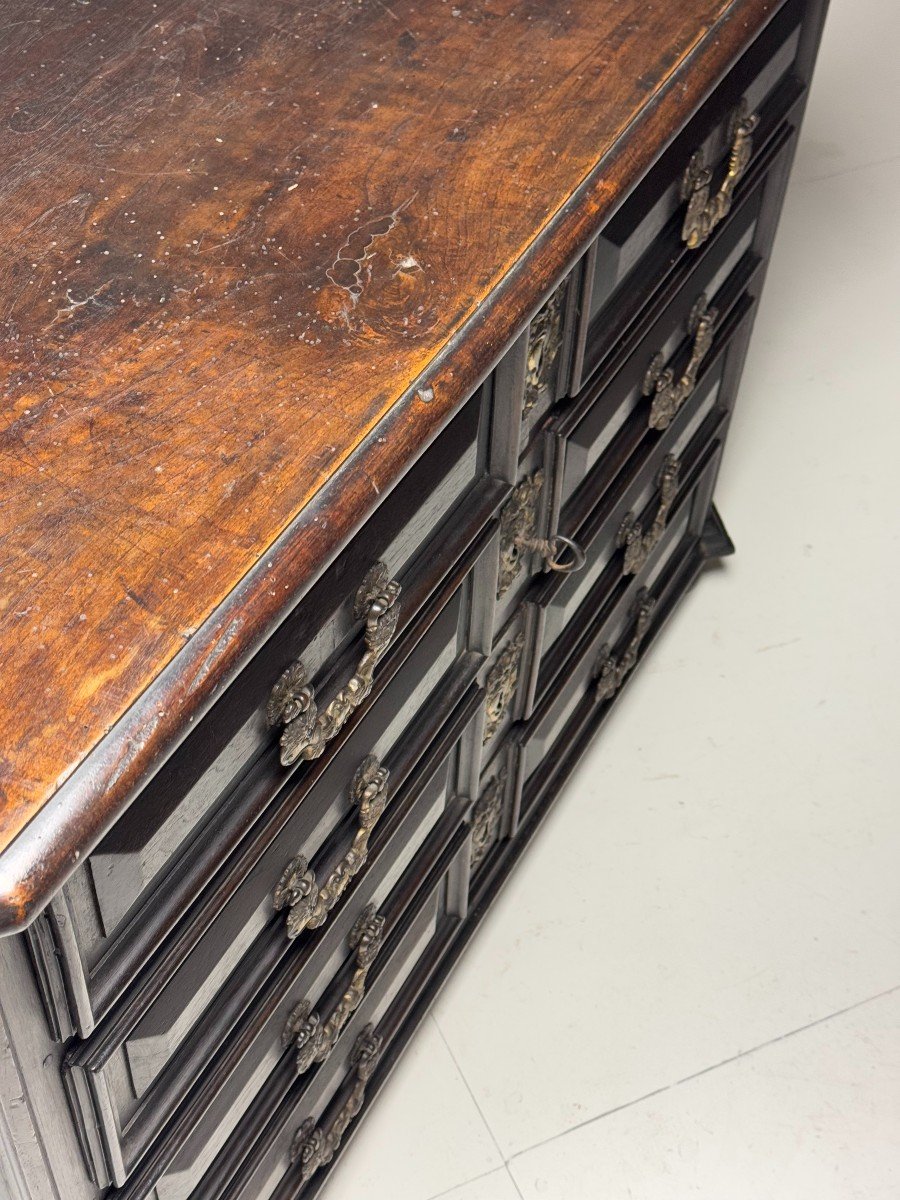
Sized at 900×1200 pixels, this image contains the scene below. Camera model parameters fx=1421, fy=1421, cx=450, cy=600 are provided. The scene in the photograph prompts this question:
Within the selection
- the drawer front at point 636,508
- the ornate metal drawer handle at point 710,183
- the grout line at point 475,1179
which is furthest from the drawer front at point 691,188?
the grout line at point 475,1179

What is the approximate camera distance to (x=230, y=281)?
0.81 m

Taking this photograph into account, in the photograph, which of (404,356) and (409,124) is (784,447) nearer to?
(409,124)

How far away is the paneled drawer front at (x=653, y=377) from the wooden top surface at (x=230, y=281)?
23 centimetres

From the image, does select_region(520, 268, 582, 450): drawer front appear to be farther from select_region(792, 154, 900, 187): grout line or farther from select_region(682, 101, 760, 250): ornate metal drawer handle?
select_region(792, 154, 900, 187): grout line

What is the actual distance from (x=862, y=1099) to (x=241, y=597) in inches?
37.3

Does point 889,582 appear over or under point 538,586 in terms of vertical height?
under

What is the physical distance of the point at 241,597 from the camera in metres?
0.66

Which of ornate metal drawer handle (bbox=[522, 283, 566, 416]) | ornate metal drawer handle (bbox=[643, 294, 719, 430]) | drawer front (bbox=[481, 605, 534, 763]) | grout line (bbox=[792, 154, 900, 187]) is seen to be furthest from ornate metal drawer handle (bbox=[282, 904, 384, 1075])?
grout line (bbox=[792, 154, 900, 187])

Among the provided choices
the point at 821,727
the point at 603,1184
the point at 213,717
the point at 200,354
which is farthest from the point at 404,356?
the point at 821,727

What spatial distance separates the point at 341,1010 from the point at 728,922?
53 centimetres

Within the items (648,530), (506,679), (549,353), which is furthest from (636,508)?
(549,353)

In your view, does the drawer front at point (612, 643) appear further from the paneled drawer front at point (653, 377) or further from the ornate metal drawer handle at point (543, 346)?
the ornate metal drawer handle at point (543, 346)

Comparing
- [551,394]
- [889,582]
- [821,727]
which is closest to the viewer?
[551,394]

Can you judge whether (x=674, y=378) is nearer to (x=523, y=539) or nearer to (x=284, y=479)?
(x=523, y=539)
